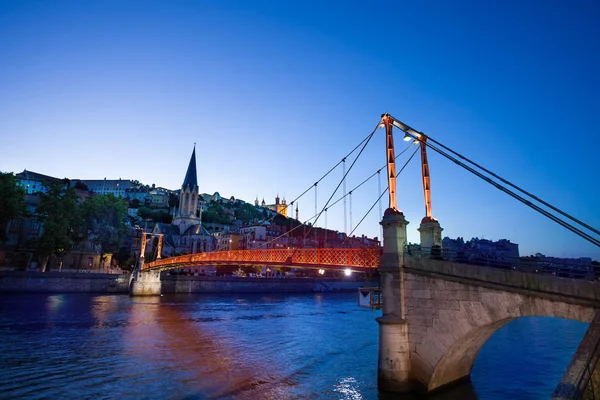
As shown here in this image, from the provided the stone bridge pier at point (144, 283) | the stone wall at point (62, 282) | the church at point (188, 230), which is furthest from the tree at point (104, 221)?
the church at point (188, 230)

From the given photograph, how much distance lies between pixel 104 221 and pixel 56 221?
28.9 feet

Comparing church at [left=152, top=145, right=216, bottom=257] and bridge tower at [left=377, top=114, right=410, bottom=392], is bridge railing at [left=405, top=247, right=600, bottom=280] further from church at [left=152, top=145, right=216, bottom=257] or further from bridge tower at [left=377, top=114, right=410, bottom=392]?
church at [left=152, top=145, right=216, bottom=257]

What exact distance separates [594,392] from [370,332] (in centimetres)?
2024

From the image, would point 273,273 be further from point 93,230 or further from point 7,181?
point 7,181

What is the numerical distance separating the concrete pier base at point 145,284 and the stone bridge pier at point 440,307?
4537 centimetres

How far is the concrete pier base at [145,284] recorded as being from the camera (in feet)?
157

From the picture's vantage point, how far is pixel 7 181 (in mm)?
41312

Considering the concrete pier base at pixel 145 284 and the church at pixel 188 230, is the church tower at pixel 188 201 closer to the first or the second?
the church at pixel 188 230

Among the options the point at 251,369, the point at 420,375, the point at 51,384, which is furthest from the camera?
the point at 251,369

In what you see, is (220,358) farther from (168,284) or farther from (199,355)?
(168,284)

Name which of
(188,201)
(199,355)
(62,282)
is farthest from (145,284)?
(188,201)

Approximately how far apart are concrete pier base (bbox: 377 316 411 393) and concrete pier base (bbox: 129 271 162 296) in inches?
1784

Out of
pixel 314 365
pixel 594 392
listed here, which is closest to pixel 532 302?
pixel 594 392

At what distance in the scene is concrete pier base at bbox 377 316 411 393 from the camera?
34.3 ft
